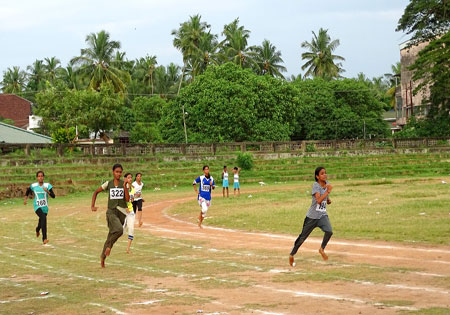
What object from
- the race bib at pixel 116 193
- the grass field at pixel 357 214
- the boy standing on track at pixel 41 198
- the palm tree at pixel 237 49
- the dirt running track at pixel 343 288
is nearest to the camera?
the dirt running track at pixel 343 288

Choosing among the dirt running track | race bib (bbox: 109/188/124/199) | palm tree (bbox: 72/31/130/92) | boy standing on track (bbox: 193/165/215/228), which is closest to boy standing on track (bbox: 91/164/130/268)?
race bib (bbox: 109/188/124/199)

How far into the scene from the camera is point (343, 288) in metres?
9.30

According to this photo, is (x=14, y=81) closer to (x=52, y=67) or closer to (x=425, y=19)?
(x=52, y=67)

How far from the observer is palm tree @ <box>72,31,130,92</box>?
6569 cm

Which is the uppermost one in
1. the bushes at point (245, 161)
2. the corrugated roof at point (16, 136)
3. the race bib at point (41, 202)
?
the corrugated roof at point (16, 136)

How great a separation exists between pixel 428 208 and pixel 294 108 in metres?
41.6

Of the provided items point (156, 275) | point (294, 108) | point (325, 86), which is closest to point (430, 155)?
point (294, 108)

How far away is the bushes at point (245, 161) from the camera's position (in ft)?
151

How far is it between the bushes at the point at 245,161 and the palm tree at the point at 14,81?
54513 mm

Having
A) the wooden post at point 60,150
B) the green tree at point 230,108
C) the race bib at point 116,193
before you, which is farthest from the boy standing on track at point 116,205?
the green tree at point 230,108

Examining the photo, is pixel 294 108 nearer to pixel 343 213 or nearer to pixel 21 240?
pixel 343 213

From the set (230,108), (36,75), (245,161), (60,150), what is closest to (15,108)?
(36,75)

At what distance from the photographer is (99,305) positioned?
28.9 feet

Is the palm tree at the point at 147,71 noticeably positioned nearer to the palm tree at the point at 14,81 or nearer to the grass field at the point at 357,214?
the palm tree at the point at 14,81
